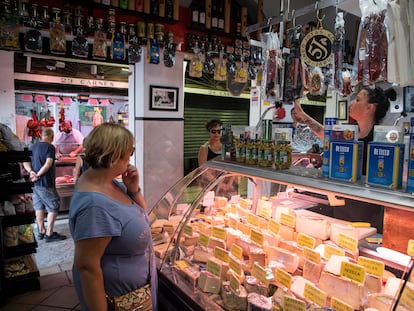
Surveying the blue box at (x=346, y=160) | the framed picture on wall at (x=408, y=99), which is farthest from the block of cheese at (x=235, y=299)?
the framed picture on wall at (x=408, y=99)

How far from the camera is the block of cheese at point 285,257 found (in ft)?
6.20

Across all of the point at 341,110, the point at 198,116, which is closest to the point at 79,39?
the point at 198,116

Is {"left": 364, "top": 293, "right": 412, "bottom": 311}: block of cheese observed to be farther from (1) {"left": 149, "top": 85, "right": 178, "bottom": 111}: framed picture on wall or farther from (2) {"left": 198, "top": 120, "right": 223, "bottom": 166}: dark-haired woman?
(1) {"left": 149, "top": 85, "right": 178, "bottom": 111}: framed picture on wall

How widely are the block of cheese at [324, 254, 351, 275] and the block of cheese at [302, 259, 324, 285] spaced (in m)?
0.05

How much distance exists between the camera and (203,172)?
2.36 m

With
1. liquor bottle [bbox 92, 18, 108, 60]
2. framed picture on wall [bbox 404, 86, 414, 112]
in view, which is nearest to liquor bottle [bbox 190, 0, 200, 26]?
liquor bottle [bbox 92, 18, 108, 60]

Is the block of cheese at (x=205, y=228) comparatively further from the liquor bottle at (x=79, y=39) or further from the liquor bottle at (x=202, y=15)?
the liquor bottle at (x=202, y=15)

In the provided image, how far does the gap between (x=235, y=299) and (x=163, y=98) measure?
3.73 meters

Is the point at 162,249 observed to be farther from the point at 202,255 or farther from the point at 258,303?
the point at 258,303

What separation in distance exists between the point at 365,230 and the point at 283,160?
0.70m

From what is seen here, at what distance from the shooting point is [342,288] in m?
1.58

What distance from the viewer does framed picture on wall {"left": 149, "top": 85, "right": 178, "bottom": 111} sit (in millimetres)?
4875

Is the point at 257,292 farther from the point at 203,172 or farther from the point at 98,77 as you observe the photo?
the point at 98,77

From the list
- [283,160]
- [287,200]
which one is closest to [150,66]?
[287,200]
